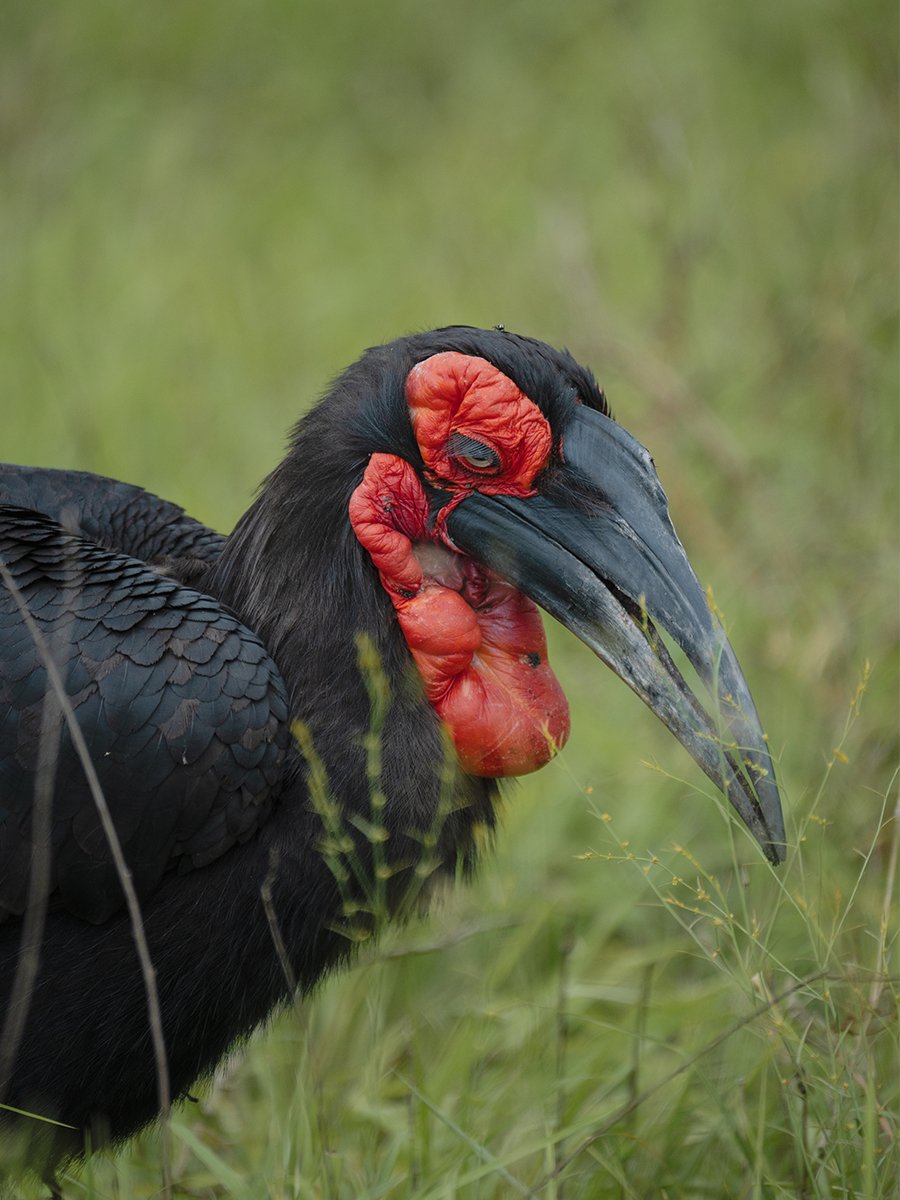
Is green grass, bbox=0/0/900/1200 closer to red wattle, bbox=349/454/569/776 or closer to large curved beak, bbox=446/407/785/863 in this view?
large curved beak, bbox=446/407/785/863

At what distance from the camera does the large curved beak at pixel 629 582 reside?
2193 millimetres

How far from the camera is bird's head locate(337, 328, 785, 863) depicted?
7.56ft

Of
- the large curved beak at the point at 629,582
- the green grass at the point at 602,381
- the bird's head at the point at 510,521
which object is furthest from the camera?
the green grass at the point at 602,381

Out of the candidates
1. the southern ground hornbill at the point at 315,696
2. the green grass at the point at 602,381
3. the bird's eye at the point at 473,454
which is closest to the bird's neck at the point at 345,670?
the southern ground hornbill at the point at 315,696

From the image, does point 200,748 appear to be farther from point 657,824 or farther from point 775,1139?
point 657,824

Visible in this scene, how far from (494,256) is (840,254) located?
66.2 inches

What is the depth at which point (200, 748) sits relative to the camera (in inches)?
87.3

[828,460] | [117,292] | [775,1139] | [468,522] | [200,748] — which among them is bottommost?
[775,1139]

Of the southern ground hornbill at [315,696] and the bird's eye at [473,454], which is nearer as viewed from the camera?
the southern ground hornbill at [315,696]

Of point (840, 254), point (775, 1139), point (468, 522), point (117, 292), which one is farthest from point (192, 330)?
point (775, 1139)

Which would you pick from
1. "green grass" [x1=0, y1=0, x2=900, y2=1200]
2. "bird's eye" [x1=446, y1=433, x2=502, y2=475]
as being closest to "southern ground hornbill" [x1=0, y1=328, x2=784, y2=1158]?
"bird's eye" [x1=446, y1=433, x2=502, y2=475]

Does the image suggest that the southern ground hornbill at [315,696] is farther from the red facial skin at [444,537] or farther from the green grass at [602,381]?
the green grass at [602,381]

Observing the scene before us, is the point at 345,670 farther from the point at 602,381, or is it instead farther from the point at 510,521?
the point at 602,381

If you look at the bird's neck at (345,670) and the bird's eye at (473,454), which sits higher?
the bird's eye at (473,454)
